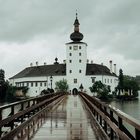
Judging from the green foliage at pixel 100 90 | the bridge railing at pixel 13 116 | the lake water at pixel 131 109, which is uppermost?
the green foliage at pixel 100 90

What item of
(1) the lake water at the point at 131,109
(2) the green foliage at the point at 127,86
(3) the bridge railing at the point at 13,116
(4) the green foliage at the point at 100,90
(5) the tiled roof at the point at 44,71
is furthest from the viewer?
(2) the green foliage at the point at 127,86

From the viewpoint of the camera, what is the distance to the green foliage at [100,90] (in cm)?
12600

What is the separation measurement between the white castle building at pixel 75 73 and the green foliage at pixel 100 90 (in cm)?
407

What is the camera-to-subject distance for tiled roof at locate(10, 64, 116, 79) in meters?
136

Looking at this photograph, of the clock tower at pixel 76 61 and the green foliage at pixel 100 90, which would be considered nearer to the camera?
the green foliage at pixel 100 90

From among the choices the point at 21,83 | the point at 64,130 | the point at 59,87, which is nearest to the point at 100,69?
the point at 59,87

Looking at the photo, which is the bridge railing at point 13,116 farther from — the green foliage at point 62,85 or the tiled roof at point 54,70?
the tiled roof at point 54,70

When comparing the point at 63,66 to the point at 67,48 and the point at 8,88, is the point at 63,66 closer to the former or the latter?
the point at 67,48

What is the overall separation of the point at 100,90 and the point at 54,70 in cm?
2302

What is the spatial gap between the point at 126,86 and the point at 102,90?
22.1 m

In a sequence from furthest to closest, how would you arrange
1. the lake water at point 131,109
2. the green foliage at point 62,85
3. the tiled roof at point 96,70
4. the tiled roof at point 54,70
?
the tiled roof at point 54,70 → the tiled roof at point 96,70 → the green foliage at point 62,85 → the lake water at point 131,109

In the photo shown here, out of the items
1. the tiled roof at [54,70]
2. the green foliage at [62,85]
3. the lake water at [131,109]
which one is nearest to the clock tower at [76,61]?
the green foliage at [62,85]

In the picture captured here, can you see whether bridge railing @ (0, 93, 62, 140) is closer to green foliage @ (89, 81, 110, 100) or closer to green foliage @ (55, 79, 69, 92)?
green foliage @ (89, 81, 110, 100)

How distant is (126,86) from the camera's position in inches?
5812
